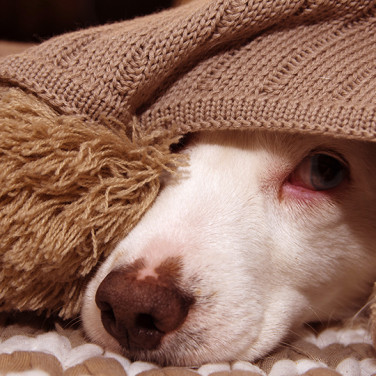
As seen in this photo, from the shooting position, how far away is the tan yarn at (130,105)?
831 mm

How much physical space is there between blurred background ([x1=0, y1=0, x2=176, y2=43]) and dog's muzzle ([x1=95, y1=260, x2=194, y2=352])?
1930 mm

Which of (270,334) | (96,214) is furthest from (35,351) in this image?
(270,334)

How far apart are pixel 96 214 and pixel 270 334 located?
419mm

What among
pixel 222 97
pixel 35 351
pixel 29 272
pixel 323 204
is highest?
pixel 222 97

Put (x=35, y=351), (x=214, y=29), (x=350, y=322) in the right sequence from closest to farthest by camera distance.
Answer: (x=35, y=351) < (x=214, y=29) < (x=350, y=322)

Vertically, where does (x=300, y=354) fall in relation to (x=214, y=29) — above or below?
below

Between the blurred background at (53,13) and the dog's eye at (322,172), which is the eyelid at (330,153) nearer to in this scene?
the dog's eye at (322,172)

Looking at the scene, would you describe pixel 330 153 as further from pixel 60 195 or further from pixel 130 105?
pixel 60 195

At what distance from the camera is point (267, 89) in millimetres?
881

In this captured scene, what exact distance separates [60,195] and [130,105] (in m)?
0.24

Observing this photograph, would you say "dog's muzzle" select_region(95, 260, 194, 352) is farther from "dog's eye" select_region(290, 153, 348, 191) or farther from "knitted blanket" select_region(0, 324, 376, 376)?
"dog's eye" select_region(290, 153, 348, 191)

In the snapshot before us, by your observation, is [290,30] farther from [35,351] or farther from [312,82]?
[35,351]

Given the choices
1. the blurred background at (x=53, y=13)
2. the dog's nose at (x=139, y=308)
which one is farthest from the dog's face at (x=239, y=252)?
the blurred background at (x=53, y=13)

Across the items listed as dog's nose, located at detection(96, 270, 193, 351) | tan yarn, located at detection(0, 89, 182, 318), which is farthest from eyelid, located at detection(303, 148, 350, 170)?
dog's nose, located at detection(96, 270, 193, 351)
